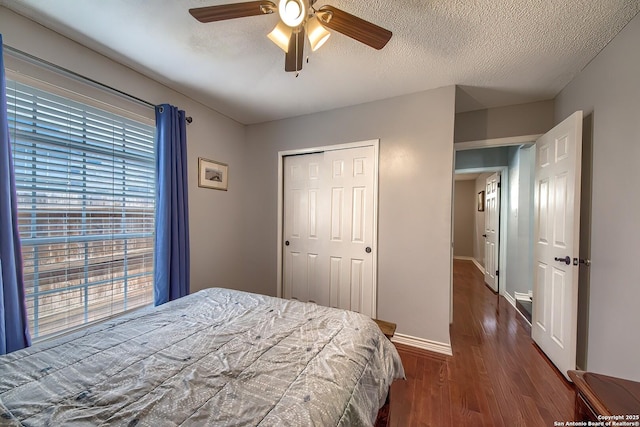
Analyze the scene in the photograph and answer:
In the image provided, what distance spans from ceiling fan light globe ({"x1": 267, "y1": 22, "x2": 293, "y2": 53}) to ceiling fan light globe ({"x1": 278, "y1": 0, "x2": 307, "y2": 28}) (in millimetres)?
141

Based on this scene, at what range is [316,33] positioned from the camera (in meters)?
1.26

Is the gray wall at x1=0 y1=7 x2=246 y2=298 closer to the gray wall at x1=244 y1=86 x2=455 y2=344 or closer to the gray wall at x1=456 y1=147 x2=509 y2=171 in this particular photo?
the gray wall at x1=244 y1=86 x2=455 y2=344

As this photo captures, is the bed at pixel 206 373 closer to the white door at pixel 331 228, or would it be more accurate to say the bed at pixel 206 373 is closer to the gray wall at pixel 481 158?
the white door at pixel 331 228

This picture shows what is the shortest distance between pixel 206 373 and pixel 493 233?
473 cm

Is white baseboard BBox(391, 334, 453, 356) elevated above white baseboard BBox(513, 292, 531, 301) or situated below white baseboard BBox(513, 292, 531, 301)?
below

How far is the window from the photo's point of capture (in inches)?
58.2

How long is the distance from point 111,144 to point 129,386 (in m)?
1.83

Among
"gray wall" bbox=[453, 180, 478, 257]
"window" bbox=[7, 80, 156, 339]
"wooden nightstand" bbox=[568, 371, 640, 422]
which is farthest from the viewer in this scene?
"gray wall" bbox=[453, 180, 478, 257]

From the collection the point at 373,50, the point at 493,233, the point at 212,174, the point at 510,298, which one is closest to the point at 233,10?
the point at 373,50

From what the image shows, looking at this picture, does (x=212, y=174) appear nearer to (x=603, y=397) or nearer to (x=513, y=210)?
(x=603, y=397)

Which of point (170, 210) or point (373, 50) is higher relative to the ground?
point (373, 50)

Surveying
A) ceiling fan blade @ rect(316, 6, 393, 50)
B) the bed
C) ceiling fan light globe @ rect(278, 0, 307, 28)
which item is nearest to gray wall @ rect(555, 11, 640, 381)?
the bed

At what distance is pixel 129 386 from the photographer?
85 cm

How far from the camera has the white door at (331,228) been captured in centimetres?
254
